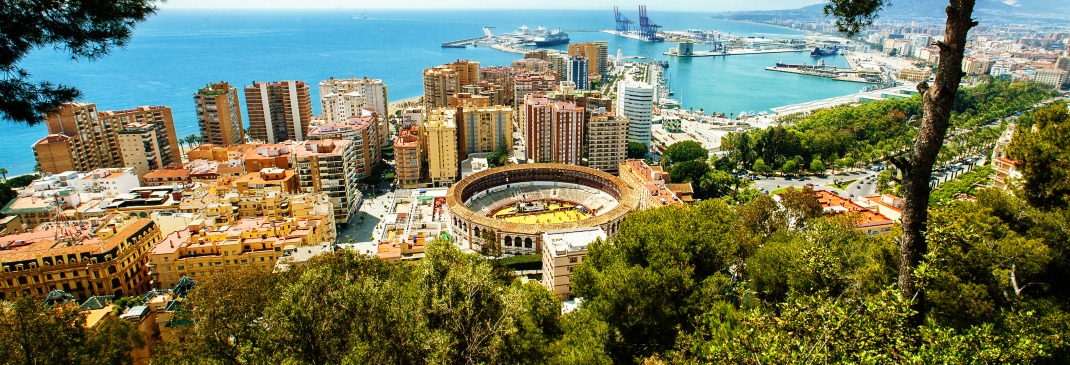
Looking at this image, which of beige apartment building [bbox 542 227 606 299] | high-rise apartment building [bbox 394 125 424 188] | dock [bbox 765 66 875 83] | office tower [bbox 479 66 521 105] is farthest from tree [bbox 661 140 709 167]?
dock [bbox 765 66 875 83]

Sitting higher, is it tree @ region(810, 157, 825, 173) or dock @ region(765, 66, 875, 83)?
dock @ region(765, 66, 875, 83)

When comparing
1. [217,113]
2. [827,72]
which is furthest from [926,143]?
[827,72]

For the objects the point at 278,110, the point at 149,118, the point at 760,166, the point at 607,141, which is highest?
the point at 149,118

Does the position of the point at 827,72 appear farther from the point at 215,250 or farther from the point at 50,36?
the point at 50,36

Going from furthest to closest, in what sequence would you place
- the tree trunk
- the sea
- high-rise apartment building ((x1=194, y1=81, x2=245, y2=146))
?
the sea → high-rise apartment building ((x1=194, y1=81, x2=245, y2=146)) → the tree trunk

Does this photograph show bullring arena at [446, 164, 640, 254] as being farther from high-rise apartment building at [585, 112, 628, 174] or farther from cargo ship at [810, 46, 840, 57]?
cargo ship at [810, 46, 840, 57]

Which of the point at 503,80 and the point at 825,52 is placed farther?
the point at 825,52

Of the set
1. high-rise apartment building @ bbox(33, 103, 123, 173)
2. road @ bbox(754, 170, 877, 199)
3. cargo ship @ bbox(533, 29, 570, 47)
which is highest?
cargo ship @ bbox(533, 29, 570, 47)
